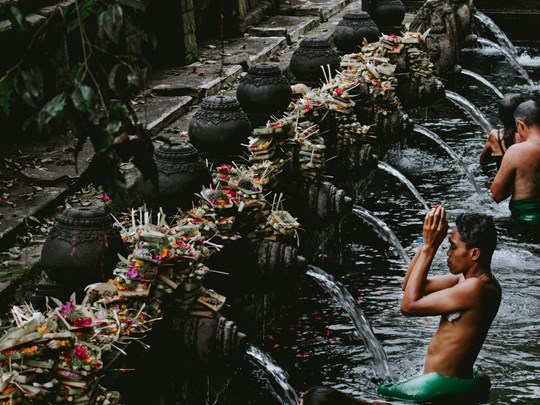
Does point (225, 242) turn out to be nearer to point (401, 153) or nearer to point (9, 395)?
point (9, 395)

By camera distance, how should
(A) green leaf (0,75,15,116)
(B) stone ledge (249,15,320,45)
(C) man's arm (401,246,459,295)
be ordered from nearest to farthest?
1. (A) green leaf (0,75,15,116)
2. (C) man's arm (401,246,459,295)
3. (B) stone ledge (249,15,320,45)

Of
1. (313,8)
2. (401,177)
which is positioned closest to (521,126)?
(401,177)

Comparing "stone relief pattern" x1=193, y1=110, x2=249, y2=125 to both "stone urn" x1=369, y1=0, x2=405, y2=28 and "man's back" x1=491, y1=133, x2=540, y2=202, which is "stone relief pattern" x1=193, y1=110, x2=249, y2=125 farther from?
"stone urn" x1=369, y1=0, x2=405, y2=28

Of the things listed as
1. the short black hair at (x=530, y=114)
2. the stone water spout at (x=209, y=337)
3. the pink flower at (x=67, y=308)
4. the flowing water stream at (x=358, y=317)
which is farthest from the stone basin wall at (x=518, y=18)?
A: the pink flower at (x=67, y=308)

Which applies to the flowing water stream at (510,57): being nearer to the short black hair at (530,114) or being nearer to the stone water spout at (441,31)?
the stone water spout at (441,31)

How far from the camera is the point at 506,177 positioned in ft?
30.3

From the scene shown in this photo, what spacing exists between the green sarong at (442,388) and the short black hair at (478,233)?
0.77 metres

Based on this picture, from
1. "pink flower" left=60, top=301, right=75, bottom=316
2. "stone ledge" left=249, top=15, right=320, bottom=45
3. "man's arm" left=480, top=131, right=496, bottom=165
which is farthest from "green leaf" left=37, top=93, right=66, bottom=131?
"stone ledge" left=249, top=15, right=320, bottom=45

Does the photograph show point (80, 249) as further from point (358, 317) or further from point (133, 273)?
point (358, 317)

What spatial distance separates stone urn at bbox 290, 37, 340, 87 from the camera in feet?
33.7

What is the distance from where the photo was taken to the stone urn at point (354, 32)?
12344 mm

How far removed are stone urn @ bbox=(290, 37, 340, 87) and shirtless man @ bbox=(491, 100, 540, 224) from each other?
214 centimetres

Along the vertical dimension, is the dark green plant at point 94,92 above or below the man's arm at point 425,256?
above

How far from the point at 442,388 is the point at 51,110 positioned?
3.80 metres
